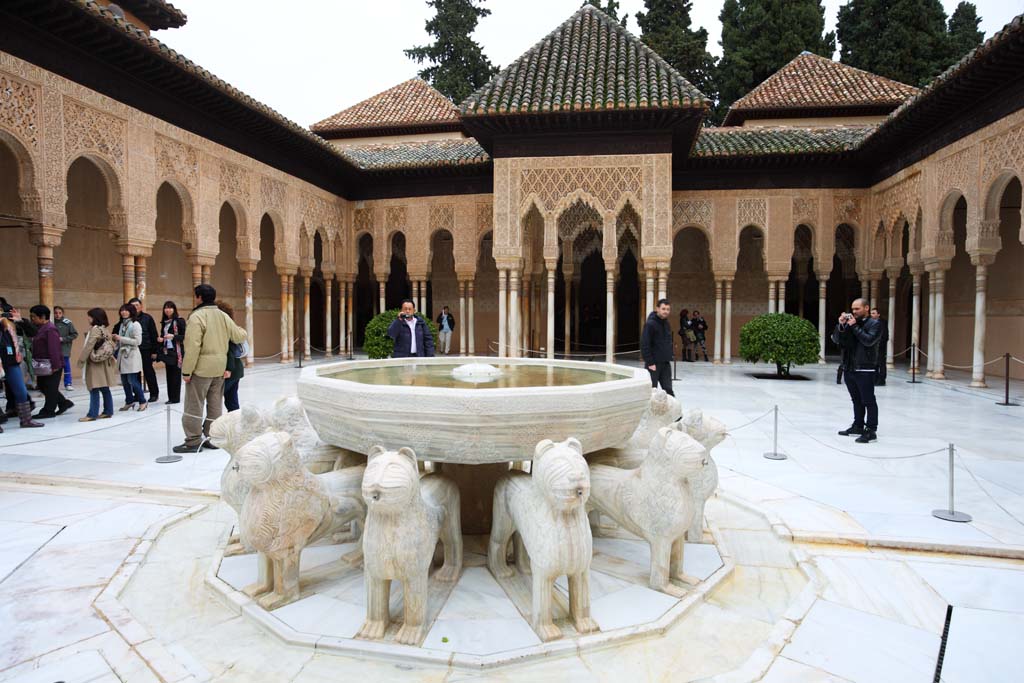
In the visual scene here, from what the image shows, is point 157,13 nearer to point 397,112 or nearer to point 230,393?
point 397,112

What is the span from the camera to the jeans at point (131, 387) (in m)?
8.15

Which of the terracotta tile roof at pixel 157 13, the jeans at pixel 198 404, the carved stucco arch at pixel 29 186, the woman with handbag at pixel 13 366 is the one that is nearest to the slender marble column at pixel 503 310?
the carved stucco arch at pixel 29 186

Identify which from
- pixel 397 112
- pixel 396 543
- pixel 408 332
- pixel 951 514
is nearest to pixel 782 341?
pixel 408 332

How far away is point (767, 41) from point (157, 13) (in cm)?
2298

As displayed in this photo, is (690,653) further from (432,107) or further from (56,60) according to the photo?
(432,107)

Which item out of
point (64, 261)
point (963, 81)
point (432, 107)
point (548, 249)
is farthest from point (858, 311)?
point (432, 107)

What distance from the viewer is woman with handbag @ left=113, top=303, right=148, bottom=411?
793cm

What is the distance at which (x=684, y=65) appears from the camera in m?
26.2

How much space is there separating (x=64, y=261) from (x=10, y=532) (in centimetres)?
1062

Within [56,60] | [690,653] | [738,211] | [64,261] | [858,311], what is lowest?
[690,653]

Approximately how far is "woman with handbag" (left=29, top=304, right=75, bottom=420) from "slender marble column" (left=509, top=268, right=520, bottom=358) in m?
9.30

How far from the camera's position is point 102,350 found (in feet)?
24.0

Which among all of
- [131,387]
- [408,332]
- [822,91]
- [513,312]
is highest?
[822,91]

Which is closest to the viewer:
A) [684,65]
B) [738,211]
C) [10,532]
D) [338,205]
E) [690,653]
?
[690,653]
